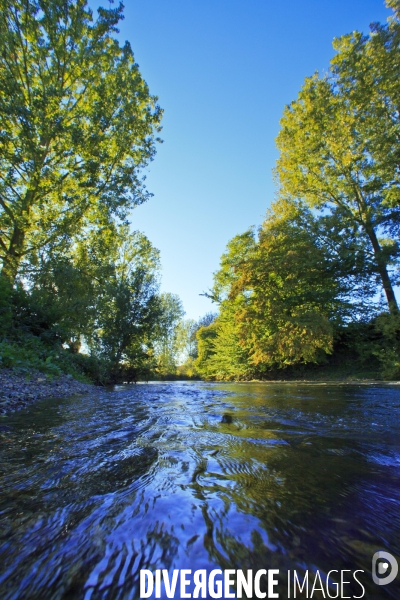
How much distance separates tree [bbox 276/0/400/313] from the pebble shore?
14.6 metres

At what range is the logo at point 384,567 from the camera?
2.75ft

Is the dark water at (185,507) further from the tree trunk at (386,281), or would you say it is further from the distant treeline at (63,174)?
the tree trunk at (386,281)

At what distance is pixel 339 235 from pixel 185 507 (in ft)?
53.0

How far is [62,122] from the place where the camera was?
1119 cm

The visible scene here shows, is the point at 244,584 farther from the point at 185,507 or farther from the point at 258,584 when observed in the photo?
the point at 185,507

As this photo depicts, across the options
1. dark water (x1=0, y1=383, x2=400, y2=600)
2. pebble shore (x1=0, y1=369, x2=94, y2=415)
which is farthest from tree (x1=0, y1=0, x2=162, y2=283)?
dark water (x1=0, y1=383, x2=400, y2=600)

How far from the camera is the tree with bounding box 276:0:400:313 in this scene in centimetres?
1298

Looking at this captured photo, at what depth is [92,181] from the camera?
41.5 ft

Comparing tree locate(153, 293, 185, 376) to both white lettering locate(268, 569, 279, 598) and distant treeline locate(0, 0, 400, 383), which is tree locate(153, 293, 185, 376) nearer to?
distant treeline locate(0, 0, 400, 383)

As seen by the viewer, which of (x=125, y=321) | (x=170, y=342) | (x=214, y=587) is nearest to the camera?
(x=214, y=587)

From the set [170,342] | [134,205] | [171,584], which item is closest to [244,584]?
[171,584]

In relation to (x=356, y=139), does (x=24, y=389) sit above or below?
below

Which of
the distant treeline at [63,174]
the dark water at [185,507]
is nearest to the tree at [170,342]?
the distant treeline at [63,174]

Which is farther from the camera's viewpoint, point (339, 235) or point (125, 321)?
Answer: point (125, 321)
